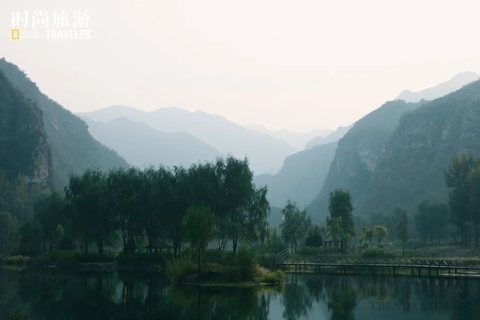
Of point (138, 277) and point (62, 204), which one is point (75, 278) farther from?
point (62, 204)

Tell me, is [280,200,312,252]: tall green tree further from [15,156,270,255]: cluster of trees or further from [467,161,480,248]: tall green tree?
[467,161,480,248]: tall green tree

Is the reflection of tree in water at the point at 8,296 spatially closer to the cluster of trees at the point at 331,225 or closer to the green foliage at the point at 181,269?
the green foliage at the point at 181,269

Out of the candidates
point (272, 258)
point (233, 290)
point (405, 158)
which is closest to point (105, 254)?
point (272, 258)

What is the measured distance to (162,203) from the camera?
59219 mm

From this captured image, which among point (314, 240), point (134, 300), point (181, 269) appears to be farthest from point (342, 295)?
point (314, 240)

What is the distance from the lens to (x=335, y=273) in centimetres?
5459

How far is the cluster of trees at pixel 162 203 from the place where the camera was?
57.2 metres

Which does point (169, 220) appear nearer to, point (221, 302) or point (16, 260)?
point (16, 260)

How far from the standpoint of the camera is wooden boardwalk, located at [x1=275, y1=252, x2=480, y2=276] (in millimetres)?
49734

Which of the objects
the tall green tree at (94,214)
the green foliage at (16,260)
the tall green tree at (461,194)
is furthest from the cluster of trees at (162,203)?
the tall green tree at (461,194)

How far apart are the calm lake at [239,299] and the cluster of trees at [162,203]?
1244cm

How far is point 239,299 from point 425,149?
491 ft

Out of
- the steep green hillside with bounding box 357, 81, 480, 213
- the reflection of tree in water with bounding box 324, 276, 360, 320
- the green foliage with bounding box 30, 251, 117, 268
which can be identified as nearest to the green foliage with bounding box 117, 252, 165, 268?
the green foliage with bounding box 30, 251, 117, 268

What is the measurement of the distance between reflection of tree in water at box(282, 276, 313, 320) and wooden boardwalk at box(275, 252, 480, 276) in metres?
13.2
